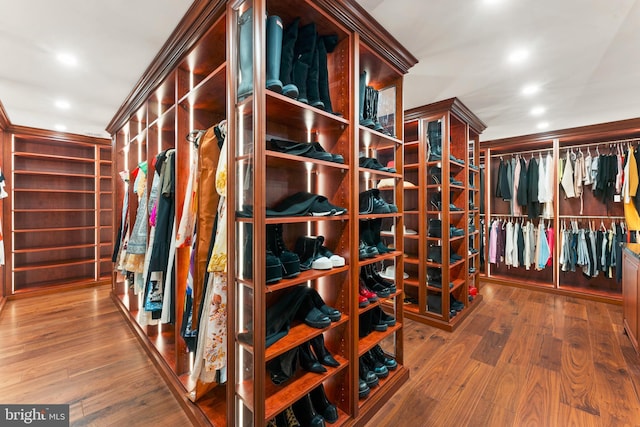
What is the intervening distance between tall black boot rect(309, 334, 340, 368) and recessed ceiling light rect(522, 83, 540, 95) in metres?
2.77

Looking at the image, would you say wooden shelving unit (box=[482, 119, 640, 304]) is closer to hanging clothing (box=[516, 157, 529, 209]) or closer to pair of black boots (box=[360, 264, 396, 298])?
hanging clothing (box=[516, 157, 529, 209])

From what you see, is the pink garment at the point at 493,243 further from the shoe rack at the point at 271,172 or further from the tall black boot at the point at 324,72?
the tall black boot at the point at 324,72

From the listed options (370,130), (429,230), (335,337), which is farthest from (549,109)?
(335,337)

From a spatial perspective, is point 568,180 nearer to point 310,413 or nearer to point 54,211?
point 310,413

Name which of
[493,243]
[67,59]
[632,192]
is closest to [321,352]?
[67,59]

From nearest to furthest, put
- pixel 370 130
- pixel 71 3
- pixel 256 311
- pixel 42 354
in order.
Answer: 1. pixel 256 311
2. pixel 71 3
3. pixel 370 130
4. pixel 42 354

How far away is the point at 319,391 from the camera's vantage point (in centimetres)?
150

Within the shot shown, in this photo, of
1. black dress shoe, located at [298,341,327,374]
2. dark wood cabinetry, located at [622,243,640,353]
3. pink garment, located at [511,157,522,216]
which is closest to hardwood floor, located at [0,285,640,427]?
dark wood cabinetry, located at [622,243,640,353]

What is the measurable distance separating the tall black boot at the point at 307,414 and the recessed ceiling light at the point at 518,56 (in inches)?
101

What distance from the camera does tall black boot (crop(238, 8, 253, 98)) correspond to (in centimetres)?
A: 120

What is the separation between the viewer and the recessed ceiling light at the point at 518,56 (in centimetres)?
193

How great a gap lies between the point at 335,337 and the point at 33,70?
120 inches

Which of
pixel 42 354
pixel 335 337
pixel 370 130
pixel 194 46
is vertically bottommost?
pixel 42 354

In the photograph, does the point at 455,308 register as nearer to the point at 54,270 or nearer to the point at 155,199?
the point at 155,199
